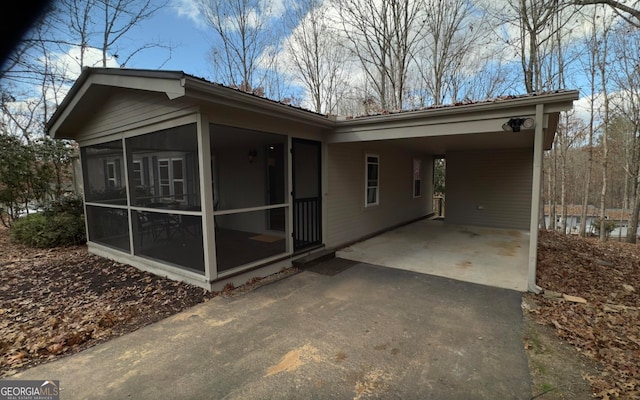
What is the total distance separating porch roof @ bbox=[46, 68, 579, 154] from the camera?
10.9 ft

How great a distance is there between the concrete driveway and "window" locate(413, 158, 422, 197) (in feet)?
20.2

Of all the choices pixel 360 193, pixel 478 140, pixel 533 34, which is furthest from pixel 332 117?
pixel 533 34

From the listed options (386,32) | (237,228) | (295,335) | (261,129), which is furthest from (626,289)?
(386,32)

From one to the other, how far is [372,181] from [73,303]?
5.92 m

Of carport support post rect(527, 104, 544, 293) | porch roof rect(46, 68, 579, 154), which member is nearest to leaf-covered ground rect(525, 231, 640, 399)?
carport support post rect(527, 104, 544, 293)

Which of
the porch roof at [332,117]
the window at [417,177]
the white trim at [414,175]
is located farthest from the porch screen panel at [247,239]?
the window at [417,177]

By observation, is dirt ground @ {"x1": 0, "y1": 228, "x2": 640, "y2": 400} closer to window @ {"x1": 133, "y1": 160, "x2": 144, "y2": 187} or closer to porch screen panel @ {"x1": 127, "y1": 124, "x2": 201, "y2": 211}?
porch screen panel @ {"x1": 127, "y1": 124, "x2": 201, "y2": 211}

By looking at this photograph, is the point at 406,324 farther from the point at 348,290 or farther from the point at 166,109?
the point at 166,109

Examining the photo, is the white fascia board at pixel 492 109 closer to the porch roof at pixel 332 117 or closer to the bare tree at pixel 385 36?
the porch roof at pixel 332 117

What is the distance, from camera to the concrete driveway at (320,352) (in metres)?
2.08

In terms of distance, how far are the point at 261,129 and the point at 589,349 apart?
4.30 m

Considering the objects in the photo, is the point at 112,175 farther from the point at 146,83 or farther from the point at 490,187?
the point at 490,187

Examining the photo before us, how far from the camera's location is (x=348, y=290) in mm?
3908

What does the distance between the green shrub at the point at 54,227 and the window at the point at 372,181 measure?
6991 mm
